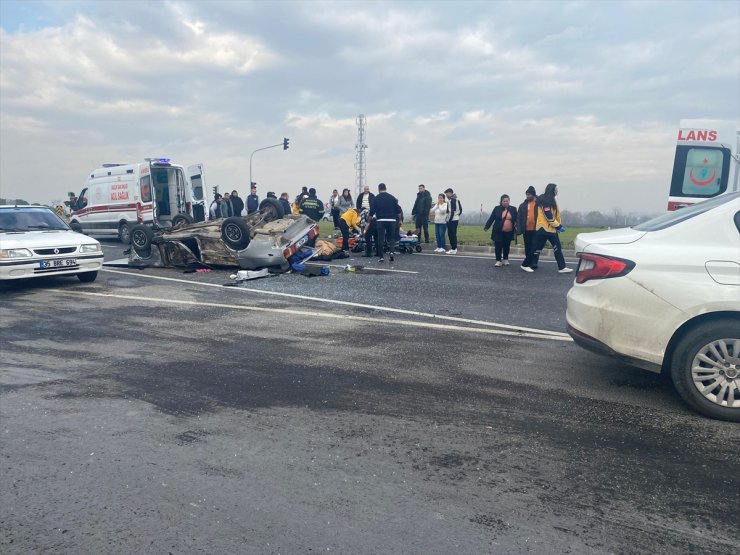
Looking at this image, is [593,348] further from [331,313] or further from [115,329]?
[115,329]

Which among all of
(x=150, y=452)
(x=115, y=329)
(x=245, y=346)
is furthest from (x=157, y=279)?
(x=150, y=452)

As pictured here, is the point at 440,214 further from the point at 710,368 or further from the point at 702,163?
the point at 710,368

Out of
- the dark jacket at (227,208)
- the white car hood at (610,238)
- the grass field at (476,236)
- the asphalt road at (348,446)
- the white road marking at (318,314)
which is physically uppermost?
the dark jacket at (227,208)

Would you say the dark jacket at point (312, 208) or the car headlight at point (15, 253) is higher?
the dark jacket at point (312, 208)

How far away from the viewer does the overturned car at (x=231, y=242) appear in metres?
11.9

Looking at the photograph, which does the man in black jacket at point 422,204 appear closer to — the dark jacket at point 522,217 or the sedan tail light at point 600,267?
the dark jacket at point 522,217

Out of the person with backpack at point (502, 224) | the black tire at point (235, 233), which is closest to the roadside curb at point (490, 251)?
the person with backpack at point (502, 224)

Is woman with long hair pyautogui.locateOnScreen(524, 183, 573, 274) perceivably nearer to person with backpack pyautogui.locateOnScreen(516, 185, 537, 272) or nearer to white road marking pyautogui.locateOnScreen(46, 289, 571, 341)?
person with backpack pyautogui.locateOnScreen(516, 185, 537, 272)

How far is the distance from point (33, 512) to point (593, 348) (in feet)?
12.6

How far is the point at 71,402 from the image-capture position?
14.3 feet

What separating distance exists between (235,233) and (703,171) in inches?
400

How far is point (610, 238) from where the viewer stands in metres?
4.71

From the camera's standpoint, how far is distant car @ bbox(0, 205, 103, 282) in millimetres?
9383

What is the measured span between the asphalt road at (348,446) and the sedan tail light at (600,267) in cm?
93
